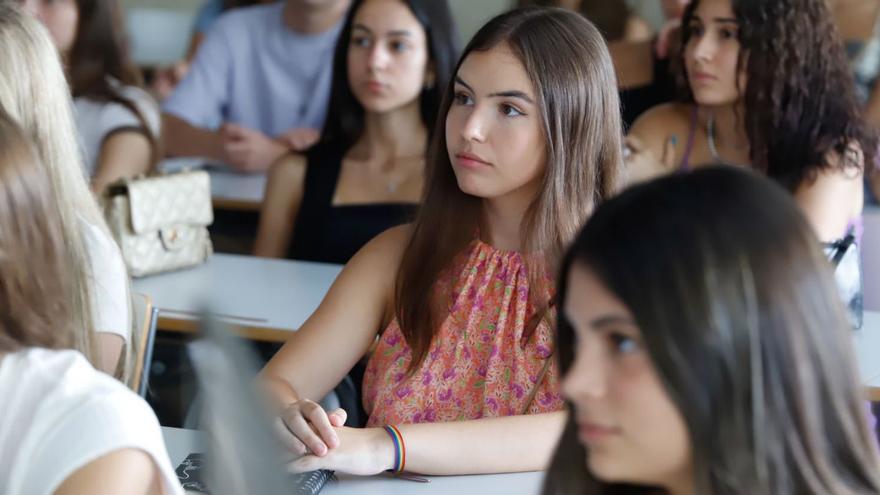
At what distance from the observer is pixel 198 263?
9.41ft

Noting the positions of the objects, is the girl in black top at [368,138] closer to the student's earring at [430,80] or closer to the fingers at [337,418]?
the student's earring at [430,80]

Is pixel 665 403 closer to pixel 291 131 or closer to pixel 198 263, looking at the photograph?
pixel 198 263

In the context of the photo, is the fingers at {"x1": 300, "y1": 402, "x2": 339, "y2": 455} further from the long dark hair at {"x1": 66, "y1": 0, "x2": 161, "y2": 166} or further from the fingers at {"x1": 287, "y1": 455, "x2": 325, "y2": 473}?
the long dark hair at {"x1": 66, "y1": 0, "x2": 161, "y2": 166}

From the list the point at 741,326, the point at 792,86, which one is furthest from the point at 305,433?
the point at 792,86

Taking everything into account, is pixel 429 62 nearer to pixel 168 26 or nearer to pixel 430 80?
pixel 430 80

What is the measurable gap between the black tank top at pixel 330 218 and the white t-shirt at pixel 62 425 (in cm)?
183

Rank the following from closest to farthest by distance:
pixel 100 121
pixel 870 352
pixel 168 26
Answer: pixel 870 352
pixel 100 121
pixel 168 26

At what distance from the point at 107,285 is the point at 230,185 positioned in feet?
5.57

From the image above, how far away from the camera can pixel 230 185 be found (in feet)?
12.1

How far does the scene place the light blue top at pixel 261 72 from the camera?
13.9 ft

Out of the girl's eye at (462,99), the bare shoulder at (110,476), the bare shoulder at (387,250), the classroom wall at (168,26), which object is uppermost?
the girl's eye at (462,99)

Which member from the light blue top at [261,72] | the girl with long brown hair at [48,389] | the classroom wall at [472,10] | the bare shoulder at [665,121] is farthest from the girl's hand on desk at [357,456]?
the classroom wall at [472,10]

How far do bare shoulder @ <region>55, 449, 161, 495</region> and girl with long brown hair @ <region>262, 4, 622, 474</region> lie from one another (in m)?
0.63

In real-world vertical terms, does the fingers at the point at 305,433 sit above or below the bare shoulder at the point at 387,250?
below
